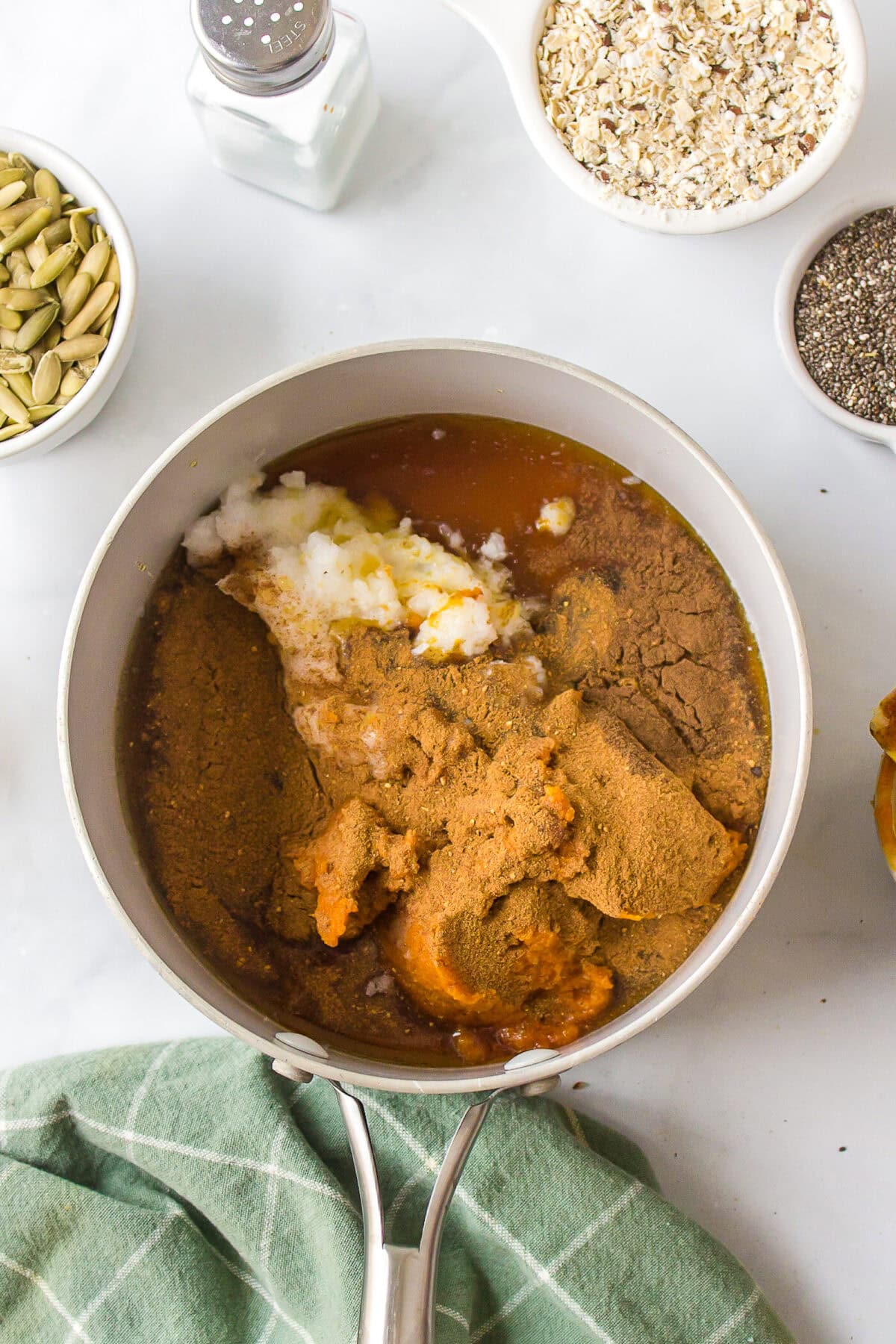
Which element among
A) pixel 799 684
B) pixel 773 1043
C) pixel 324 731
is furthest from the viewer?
pixel 773 1043

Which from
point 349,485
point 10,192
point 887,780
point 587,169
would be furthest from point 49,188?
point 887,780

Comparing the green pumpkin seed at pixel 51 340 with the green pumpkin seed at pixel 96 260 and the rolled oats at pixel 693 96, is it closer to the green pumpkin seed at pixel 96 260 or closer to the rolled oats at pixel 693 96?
the green pumpkin seed at pixel 96 260

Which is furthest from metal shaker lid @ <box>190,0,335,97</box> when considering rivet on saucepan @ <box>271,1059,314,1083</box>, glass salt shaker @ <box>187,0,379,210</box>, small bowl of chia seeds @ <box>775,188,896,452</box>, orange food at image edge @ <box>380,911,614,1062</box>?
rivet on saucepan @ <box>271,1059,314,1083</box>

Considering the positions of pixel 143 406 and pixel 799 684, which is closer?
pixel 799 684

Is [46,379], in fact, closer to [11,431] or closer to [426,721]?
[11,431]

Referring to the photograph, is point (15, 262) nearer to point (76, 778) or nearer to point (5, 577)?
point (5, 577)

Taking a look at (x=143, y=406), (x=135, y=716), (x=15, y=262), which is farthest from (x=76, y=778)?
(x=15, y=262)
